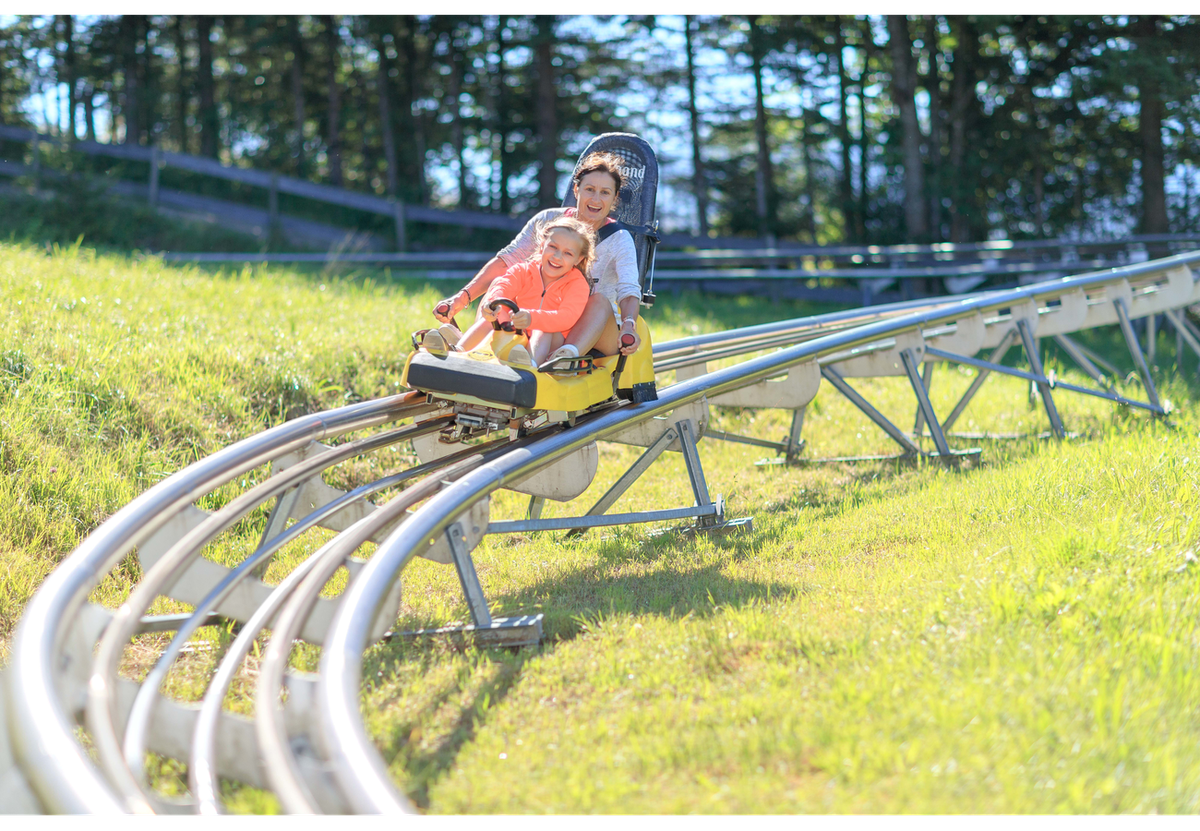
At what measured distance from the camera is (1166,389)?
824cm

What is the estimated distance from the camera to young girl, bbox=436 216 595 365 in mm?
4230

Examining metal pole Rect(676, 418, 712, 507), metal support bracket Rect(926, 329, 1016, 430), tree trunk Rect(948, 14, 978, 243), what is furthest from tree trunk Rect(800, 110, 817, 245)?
metal pole Rect(676, 418, 712, 507)

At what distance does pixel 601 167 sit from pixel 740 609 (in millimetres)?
2434

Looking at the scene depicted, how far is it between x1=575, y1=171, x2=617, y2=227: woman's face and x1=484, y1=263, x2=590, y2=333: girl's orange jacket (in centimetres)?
44

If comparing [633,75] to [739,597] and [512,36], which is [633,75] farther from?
[739,597]

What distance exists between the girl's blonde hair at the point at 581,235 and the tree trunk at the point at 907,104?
1396cm

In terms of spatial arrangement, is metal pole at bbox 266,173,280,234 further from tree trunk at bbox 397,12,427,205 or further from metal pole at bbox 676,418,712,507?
metal pole at bbox 676,418,712,507

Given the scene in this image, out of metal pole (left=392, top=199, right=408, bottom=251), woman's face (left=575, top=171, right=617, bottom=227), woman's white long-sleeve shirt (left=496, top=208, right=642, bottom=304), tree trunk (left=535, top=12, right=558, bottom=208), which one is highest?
tree trunk (left=535, top=12, right=558, bottom=208)

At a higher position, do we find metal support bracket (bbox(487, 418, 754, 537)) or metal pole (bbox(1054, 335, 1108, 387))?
metal pole (bbox(1054, 335, 1108, 387))

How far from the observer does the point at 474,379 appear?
12.5ft

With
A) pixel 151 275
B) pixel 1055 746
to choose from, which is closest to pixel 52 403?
pixel 151 275

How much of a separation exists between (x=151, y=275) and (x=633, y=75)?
16.9 meters

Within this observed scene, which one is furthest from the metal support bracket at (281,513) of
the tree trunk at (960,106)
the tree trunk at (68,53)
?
the tree trunk at (68,53)

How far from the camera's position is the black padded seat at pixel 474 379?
3.77 meters
